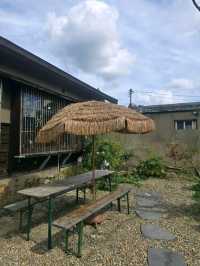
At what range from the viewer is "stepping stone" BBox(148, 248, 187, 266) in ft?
11.5

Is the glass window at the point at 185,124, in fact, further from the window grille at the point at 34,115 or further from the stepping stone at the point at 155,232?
the stepping stone at the point at 155,232

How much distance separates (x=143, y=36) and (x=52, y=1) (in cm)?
278

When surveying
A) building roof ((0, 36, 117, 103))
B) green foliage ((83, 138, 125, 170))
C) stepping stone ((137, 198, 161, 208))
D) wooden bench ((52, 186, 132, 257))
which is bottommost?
stepping stone ((137, 198, 161, 208))

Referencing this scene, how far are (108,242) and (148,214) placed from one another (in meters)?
1.74

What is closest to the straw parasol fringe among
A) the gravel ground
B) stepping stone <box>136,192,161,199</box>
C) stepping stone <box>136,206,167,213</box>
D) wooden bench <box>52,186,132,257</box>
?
wooden bench <box>52,186,132,257</box>

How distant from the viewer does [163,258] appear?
3.64 meters

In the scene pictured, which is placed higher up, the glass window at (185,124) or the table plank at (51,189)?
the glass window at (185,124)

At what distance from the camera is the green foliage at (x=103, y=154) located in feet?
31.4

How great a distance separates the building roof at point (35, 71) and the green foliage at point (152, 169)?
11.7ft

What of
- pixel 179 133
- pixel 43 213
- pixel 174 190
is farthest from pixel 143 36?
pixel 179 133

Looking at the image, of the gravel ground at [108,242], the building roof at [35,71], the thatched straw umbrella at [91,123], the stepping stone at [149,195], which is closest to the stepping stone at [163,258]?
the gravel ground at [108,242]

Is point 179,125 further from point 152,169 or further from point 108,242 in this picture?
point 108,242

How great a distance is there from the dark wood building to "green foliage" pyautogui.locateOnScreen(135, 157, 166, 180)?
4064 mm

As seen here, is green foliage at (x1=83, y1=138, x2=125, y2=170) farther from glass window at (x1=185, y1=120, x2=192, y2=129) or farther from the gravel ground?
glass window at (x1=185, y1=120, x2=192, y2=129)
